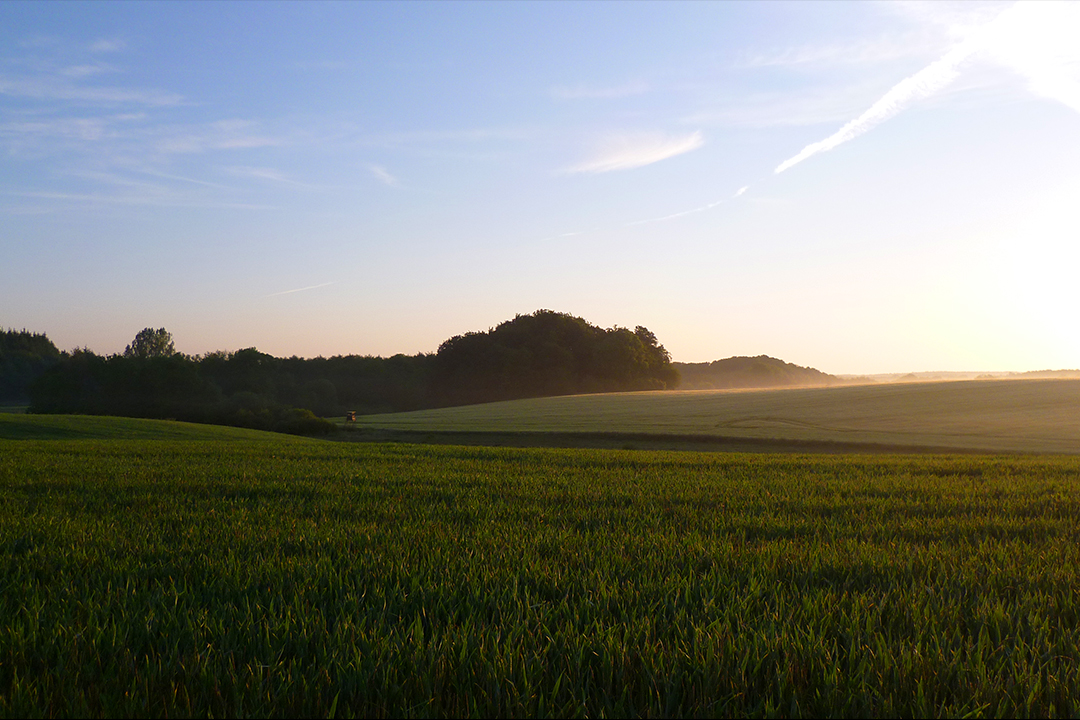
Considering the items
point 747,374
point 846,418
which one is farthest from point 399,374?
point 846,418

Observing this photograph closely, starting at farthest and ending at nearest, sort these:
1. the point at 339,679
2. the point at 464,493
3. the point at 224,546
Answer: the point at 464,493 → the point at 224,546 → the point at 339,679

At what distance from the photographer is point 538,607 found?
9.36ft

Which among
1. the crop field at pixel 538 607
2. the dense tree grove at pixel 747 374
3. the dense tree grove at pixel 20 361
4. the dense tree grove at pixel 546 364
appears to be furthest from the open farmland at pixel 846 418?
the dense tree grove at pixel 20 361

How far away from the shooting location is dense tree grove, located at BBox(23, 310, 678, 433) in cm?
5888

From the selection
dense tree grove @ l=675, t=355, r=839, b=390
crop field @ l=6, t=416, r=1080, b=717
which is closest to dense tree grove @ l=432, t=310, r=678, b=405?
dense tree grove @ l=675, t=355, r=839, b=390

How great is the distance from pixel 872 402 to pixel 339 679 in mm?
36307

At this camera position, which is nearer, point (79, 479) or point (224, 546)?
point (224, 546)

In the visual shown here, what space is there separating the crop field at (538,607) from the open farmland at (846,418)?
19.4 meters

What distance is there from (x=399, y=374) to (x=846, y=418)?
198 ft

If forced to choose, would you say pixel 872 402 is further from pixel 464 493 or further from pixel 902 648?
pixel 902 648

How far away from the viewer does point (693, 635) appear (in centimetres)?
255

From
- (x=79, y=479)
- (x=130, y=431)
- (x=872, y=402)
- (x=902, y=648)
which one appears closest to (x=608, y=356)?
(x=872, y=402)

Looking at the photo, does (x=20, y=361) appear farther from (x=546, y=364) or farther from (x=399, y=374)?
(x=546, y=364)

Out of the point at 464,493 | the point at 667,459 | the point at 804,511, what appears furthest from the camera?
the point at 667,459
